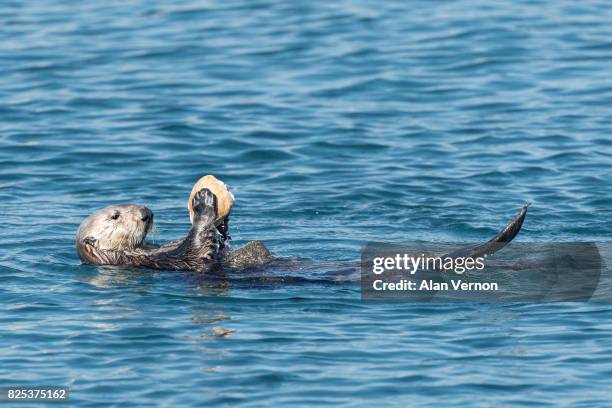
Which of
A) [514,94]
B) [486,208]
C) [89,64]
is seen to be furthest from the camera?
[89,64]

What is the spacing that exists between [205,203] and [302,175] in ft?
10.3

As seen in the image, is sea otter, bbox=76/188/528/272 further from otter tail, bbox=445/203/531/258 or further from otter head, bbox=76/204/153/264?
otter tail, bbox=445/203/531/258

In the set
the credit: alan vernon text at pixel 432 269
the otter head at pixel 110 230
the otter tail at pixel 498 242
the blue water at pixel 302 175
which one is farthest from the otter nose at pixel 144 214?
the otter tail at pixel 498 242

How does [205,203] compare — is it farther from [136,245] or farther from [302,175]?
[302,175]

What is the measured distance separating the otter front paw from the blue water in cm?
47

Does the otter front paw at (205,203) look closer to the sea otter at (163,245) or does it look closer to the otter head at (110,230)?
the sea otter at (163,245)

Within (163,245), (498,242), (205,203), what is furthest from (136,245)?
(498,242)

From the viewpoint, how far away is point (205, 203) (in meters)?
8.23

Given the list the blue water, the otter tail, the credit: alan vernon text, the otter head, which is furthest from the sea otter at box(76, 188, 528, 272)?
the otter tail

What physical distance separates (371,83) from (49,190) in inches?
185

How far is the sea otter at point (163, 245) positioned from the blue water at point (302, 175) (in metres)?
0.15

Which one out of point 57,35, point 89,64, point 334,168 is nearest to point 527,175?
point 334,168

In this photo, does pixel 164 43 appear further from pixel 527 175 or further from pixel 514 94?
pixel 527 175

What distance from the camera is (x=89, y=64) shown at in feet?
50.6
